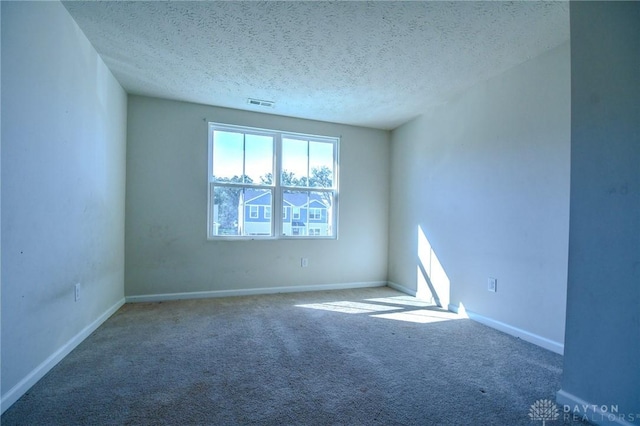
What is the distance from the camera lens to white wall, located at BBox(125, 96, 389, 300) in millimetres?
3506

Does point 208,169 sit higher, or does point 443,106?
point 443,106

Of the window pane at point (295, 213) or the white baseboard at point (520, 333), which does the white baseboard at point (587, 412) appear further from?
the window pane at point (295, 213)


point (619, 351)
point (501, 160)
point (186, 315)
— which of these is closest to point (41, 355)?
point (186, 315)

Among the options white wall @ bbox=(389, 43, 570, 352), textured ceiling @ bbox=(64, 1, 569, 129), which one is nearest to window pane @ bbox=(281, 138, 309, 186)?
textured ceiling @ bbox=(64, 1, 569, 129)

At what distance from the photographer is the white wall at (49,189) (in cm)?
154

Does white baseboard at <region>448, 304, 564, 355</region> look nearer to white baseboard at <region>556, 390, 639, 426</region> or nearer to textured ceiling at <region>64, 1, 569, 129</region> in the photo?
white baseboard at <region>556, 390, 639, 426</region>

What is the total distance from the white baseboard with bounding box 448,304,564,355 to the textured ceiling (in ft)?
7.95

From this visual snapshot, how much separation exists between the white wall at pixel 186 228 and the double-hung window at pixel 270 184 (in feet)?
0.39

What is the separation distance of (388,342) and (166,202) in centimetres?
307

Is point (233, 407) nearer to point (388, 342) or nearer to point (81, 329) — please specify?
point (388, 342)

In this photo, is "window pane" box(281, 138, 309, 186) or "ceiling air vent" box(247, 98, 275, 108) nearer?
"ceiling air vent" box(247, 98, 275, 108)

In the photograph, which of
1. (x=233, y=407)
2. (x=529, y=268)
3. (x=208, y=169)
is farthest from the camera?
(x=208, y=169)

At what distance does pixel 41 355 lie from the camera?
71.4 inches

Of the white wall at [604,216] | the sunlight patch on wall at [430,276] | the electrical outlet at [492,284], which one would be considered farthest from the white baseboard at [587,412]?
the sunlight patch on wall at [430,276]
